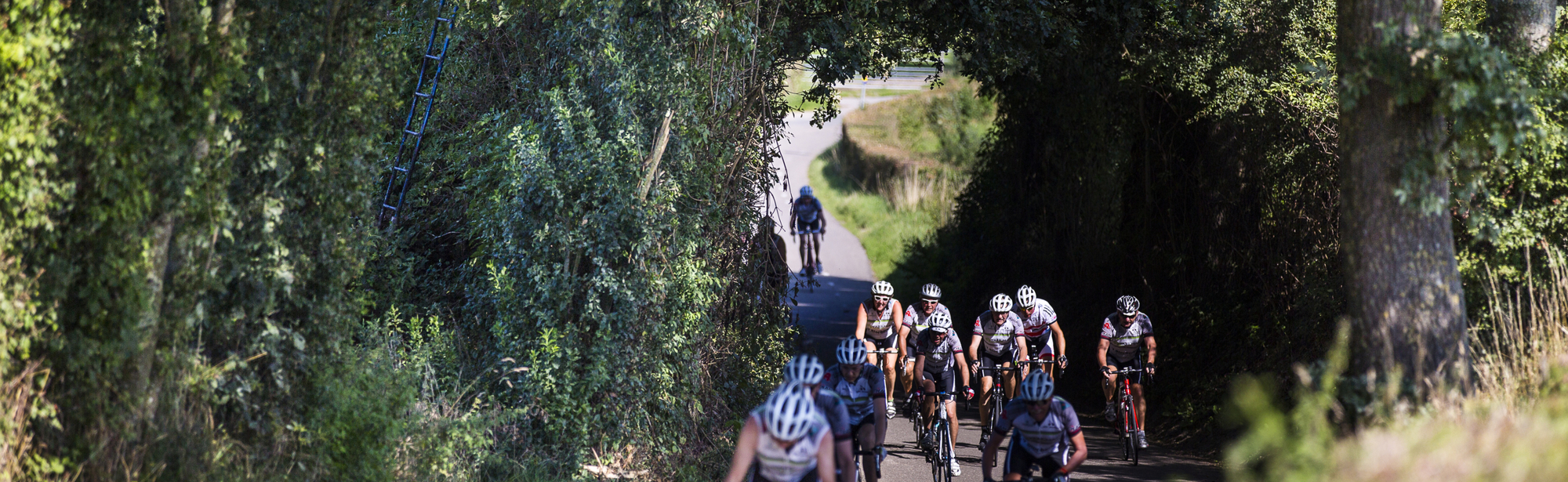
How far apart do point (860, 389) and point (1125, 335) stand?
4087 millimetres

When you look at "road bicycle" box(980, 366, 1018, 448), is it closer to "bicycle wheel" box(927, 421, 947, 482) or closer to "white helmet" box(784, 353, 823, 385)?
"bicycle wheel" box(927, 421, 947, 482)

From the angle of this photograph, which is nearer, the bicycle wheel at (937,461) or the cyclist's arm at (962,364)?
the bicycle wheel at (937,461)

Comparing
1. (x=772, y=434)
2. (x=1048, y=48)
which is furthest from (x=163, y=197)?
(x=1048, y=48)

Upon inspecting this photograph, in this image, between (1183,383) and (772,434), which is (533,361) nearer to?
(772,434)

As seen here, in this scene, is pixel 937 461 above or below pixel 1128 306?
below

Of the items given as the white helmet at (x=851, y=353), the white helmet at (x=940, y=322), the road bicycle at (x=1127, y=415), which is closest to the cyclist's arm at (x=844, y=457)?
the white helmet at (x=851, y=353)

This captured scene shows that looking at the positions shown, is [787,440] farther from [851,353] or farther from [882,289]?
[882,289]

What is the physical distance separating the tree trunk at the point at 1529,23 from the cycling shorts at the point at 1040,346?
509cm

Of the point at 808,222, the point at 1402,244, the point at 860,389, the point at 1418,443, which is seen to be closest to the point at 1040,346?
the point at 860,389

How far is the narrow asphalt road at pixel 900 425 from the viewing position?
10.5 meters

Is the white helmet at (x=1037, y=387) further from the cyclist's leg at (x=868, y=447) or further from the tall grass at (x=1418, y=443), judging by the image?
the tall grass at (x=1418, y=443)

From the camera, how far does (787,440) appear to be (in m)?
5.47

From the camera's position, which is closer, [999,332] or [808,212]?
[999,332]

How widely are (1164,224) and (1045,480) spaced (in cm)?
861
